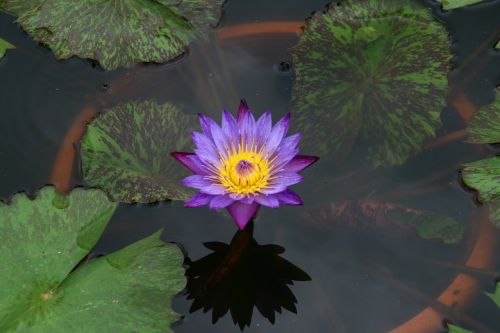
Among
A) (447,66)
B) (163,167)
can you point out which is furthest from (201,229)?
(447,66)

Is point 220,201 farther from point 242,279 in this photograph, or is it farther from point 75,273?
point 75,273

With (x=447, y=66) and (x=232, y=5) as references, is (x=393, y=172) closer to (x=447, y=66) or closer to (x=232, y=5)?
(x=447, y=66)

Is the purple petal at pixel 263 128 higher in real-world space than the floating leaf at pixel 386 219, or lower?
higher

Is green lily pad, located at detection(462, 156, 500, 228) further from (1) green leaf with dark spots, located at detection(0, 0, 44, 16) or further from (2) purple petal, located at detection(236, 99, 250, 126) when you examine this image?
(1) green leaf with dark spots, located at detection(0, 0, 44, 16)

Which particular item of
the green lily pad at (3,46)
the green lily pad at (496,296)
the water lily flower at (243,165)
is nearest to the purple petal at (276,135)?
the water lily flower at (243,165)

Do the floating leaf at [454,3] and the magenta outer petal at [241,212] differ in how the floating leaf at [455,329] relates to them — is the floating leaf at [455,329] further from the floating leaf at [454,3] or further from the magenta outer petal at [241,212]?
the floating leaf at [454,3]

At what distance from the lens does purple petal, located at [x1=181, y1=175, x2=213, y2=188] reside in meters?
2.07

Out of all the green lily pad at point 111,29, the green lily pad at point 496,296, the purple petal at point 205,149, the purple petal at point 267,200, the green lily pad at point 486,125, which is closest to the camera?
the purple petal at point 267,200

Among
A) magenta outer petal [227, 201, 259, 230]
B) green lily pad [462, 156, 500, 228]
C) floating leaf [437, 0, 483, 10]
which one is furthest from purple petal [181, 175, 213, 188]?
floating leaf [437, 0, 483, 10]

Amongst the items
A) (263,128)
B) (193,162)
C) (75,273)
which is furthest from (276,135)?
(75,273)

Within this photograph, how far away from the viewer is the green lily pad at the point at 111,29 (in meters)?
2.73

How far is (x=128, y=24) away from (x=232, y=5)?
0.58 m

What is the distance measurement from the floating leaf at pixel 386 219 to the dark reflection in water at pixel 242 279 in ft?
0.73

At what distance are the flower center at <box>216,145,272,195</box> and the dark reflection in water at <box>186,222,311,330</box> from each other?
1.10 ft
